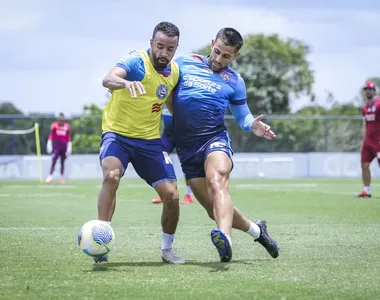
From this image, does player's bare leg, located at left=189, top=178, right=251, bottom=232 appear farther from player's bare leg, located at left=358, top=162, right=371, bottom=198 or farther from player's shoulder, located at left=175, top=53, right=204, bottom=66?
player's bare leg, located at left=358, top=162, right=371, bottom=198

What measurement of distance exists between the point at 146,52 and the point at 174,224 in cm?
181

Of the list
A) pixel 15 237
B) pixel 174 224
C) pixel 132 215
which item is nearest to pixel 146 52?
pixel 174 224

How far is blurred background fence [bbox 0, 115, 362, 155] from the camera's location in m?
33.9

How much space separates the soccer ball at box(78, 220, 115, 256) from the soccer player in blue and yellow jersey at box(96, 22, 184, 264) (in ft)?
1.12

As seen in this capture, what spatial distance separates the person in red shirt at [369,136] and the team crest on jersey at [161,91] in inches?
473

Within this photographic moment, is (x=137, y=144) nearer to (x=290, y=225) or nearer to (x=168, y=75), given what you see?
(x=168, y=75)

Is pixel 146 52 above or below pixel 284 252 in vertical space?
above

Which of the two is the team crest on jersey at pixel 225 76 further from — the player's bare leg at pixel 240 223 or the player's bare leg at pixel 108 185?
the player's bare leg at pixel 108 185

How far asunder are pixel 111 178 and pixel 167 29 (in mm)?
1585

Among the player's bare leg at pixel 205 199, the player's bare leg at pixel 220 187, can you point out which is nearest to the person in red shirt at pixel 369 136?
the player's bare leg at pixel 205 199

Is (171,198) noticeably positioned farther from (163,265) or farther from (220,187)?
(163,265)

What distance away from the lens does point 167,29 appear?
8094 millimetres

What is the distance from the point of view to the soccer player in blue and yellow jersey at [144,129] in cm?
807

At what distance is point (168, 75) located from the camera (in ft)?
27.4
